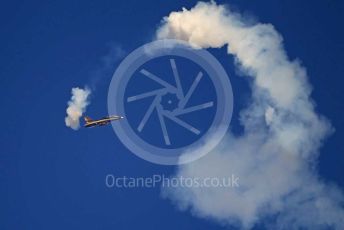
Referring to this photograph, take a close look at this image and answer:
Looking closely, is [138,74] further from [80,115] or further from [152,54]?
[80,115]

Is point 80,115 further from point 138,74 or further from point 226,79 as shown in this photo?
point 226,79

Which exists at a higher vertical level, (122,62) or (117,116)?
(122,62)

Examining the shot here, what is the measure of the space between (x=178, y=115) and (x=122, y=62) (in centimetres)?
1767

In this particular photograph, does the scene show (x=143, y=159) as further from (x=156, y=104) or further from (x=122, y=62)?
(x=122, y=62)

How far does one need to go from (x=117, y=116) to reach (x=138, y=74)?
420 inches

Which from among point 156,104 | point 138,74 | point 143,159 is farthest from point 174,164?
point 138,74

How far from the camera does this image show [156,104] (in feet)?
392

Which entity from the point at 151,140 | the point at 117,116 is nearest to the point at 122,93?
the point at 117,116

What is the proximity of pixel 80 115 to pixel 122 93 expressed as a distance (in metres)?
10.7

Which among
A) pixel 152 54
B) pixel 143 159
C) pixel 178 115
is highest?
pixel 152 54

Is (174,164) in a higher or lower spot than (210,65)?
lower

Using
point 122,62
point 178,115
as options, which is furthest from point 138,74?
point 178,115

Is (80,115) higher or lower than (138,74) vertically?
lower

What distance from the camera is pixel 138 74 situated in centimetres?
11806
